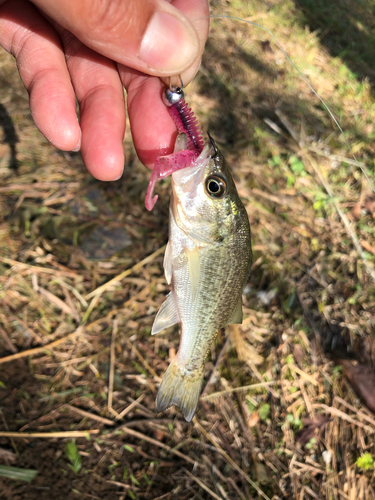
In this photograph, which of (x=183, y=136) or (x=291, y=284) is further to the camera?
(x=291, y=284)

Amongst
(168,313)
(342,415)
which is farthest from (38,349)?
(342,415)

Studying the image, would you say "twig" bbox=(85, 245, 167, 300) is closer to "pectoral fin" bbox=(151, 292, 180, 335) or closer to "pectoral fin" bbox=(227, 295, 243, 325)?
"pectoral fin" bbox=(151, 292, 180, 335)

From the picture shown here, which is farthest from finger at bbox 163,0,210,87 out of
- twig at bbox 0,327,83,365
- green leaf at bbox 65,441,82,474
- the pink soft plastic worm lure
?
green leaf at bbox 65,441,82,474

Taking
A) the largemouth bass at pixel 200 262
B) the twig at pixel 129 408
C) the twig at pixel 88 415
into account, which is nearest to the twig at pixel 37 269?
the twig at pixel 88 415

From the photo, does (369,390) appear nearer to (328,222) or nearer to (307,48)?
(328,222)

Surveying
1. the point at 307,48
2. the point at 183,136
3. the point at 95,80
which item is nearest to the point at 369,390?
the point at 183,136

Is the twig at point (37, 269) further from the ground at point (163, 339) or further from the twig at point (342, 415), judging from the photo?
the twig at point (342, 415)

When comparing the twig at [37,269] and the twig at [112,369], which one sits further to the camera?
the twig at [37,269]
